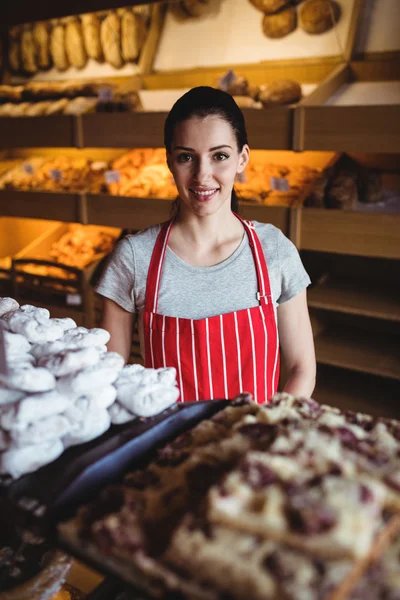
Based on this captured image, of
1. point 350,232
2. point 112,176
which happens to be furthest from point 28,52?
point 350,232

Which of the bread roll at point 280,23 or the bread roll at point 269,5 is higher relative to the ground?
the bread roll at point 269,5

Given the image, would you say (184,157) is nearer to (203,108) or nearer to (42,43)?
(203,108)

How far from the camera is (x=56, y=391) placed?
97 centimetres

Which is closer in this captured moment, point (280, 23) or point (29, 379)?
point (29, 379)

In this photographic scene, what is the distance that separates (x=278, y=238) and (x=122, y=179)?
2.26 meters

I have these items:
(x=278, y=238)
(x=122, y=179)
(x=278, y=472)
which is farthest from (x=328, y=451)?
(x=122, y=179)

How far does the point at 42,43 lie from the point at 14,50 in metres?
0.37

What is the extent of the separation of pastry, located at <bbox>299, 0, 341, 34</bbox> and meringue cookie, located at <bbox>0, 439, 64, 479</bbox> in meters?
3.36

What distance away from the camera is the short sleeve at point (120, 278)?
1.74 metres

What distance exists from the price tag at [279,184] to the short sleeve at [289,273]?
136 cm

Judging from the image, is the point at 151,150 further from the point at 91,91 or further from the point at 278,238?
the point at 278,238

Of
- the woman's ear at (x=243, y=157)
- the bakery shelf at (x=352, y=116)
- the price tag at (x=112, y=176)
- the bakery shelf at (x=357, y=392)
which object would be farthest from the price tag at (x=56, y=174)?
the woman's ear at (x=243, y=157)

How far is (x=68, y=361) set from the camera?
989 mm

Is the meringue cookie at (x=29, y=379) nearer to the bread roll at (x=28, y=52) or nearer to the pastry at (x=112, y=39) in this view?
the pastry at (x=112, y=39)
